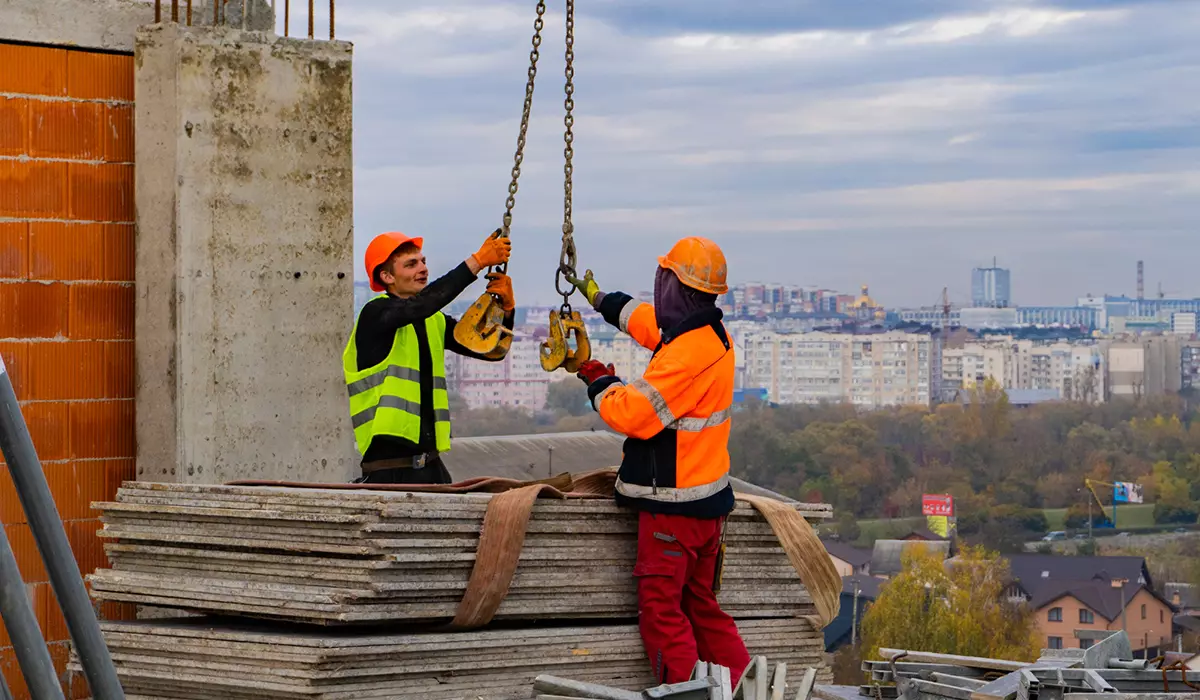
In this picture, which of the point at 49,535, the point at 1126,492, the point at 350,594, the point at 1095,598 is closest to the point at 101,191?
the point at 350,594

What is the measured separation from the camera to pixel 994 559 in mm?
86375

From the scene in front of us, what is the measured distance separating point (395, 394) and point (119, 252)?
1471 millimetres

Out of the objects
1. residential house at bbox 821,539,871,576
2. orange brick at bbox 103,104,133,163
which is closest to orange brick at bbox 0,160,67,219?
orange brick at bbox 103,104,133,163

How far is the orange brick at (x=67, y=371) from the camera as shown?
6.27 meters

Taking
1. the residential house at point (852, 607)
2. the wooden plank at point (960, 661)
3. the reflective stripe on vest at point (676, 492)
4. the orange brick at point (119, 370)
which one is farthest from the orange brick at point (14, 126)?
the residential house at point (852, 607)

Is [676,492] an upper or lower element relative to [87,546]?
upper

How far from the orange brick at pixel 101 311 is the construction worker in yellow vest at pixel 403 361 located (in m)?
1.09

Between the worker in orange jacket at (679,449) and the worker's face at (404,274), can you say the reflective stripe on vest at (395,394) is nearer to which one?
the worker's face at (404,274)

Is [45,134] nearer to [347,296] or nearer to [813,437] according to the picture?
[347,296]

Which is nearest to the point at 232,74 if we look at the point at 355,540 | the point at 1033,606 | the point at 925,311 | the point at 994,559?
the point at 355,540

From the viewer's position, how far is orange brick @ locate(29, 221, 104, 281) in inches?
247

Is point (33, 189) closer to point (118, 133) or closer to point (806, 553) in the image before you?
point (118, 133)

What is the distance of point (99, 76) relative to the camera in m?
6.44

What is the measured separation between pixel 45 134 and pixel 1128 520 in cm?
→ 10205
